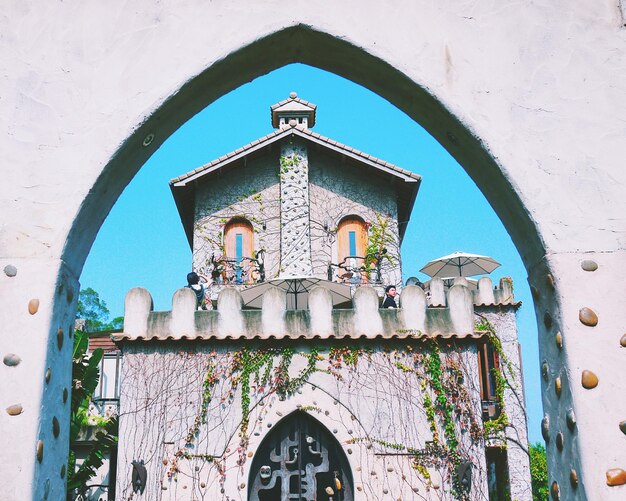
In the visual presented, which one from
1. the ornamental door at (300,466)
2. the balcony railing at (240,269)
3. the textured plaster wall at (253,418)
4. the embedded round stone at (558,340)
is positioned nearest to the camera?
the embedded round stone at (558,340)

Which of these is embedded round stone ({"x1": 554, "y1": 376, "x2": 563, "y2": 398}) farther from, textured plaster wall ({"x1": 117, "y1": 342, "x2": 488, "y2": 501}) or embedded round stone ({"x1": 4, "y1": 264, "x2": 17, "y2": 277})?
textured plaster wall ({"x1": 117, "y1": 342, "x2": 488, "y2": 501})

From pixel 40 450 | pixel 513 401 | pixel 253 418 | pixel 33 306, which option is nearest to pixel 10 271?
pixel 33 306

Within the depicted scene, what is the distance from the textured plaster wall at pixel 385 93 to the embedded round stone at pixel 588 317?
2 centimetres

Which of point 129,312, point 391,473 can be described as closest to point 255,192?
point 129,312

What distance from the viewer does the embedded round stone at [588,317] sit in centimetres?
309

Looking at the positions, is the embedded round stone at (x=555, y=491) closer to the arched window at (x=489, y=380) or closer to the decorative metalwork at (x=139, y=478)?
the decorative metalwork at (x=139, y=478)

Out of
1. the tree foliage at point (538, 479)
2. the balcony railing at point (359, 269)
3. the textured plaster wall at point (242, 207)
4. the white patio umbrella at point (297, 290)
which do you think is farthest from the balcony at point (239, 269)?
the tree foliage at point (538, 479)

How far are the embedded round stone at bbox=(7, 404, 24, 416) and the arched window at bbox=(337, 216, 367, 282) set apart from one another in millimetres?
15393

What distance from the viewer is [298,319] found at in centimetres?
1199

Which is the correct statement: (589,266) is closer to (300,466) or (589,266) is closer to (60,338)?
(60,338)

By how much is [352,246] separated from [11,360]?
16.2 m

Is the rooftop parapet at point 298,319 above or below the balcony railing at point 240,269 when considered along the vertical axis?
below

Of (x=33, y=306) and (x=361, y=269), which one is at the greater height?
(x=361, y=269)

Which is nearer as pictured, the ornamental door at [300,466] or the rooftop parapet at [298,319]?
the ornamental door at [300,466]
